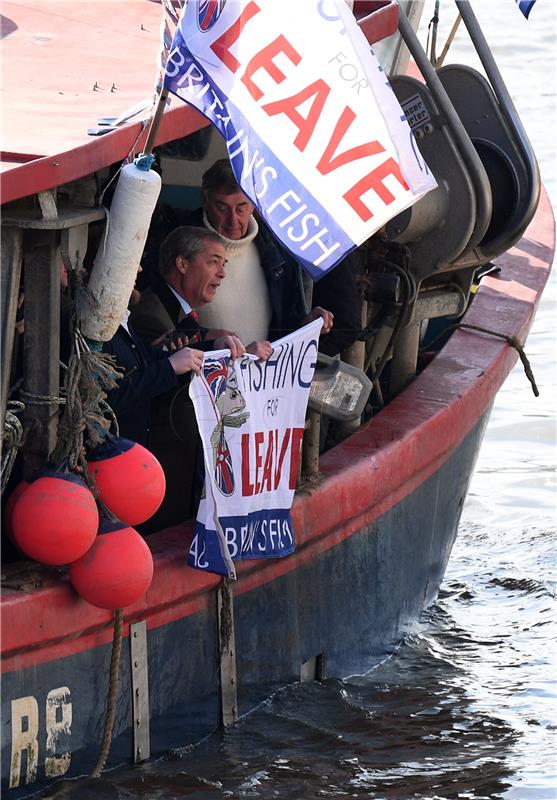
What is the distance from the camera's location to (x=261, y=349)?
5055 millimetres

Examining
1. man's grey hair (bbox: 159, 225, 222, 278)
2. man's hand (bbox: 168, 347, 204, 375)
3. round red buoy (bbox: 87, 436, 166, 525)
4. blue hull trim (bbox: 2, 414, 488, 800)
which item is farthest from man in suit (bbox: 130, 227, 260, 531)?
round red buoy (bbox: 87, 436, 166, 525)

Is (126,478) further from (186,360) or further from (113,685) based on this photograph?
(113,685)

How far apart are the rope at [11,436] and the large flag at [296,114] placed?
2.89 ft

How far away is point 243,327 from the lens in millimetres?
5453

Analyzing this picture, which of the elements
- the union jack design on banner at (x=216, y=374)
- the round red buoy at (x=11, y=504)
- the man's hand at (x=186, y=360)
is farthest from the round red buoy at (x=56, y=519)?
the union jack design on banner at (x=216, y=374)

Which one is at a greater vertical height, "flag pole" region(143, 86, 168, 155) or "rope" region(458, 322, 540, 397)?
"flag pole" region(143, 86, 168, 155)

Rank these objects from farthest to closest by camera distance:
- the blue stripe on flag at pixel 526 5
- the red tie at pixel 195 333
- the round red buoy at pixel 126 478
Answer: the blue stripe on flag at pixel 526 5, the red tie at pixel 195 333, the round red buoy at pixel 126 478

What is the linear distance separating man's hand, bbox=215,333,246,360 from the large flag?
679mm

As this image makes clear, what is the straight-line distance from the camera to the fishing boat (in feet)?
14.2

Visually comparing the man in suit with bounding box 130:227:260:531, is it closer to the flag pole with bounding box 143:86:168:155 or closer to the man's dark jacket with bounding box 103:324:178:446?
the man's dark jacket with bounding box 103:324:178:446

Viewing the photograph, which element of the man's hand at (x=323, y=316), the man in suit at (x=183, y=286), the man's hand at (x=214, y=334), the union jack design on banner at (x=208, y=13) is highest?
the union jack design on banner at (x=208, y=13)

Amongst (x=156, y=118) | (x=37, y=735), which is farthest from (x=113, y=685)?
(x=156, y=118)

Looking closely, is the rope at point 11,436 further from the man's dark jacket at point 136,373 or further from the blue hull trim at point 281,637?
the blue hull trim at point 281,637

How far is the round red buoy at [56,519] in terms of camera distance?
13.9 ft
